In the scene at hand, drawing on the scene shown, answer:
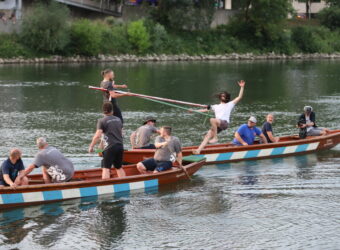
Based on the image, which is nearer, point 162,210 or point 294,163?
point 162,210

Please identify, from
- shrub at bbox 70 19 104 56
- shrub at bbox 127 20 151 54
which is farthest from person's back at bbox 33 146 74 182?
shrub at bbox 127 20 151 54

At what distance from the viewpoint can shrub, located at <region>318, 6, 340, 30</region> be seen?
96.6 metres

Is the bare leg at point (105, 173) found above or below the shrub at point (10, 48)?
below

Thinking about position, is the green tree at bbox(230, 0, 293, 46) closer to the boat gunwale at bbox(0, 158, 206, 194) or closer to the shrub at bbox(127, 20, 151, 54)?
the shrub at bbox(127, 20, 151, 54)

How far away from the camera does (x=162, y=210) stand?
15.7 m

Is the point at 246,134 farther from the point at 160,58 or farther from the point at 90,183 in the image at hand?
the point at 160,58

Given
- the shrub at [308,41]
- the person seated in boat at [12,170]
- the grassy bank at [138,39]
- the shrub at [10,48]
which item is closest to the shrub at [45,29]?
the grassy bank at [138,39]

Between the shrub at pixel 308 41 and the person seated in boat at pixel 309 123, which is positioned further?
the shrub at pixel 308 41

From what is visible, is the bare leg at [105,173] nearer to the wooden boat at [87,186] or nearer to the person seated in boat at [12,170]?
the wooden boat at [87,186]

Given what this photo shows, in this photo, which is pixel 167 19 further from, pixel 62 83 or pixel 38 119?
pixel 38 119

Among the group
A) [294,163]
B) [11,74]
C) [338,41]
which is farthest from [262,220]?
[338,41]

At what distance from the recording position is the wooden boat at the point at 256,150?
19759 mm

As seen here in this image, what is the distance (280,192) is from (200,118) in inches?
555

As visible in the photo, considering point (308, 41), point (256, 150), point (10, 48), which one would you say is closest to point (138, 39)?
point (10, 48)
